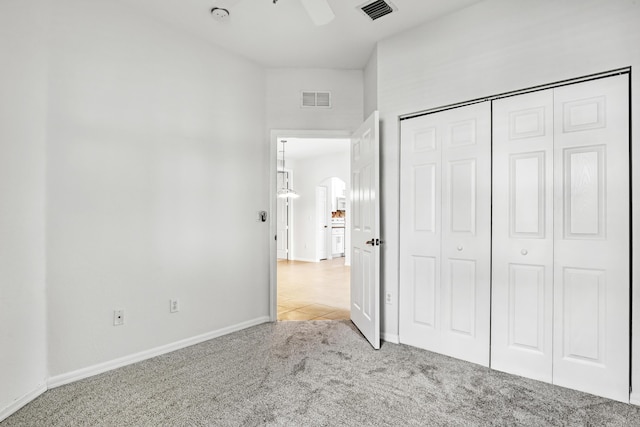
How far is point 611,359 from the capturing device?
220cm

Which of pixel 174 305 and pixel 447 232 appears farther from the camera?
pixel 174 305

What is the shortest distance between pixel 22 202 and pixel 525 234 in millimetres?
3300

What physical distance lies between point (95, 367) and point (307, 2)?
2800mm

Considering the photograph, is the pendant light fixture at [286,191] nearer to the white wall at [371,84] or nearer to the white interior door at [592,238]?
the white wall at [371,84]

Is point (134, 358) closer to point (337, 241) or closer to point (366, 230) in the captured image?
point (366, 230)

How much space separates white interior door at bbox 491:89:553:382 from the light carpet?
0.21m

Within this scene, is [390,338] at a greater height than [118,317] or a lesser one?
lesser

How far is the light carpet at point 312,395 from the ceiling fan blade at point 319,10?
226cm

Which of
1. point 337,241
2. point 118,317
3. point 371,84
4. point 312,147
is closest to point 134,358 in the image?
point 118,317

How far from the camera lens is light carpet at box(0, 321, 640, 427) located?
6.41 ft

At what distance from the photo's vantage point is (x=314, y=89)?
12.9 ft

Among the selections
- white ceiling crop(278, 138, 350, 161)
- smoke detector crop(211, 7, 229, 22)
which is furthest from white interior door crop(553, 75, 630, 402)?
white ceiling crop(278, 138, 350, 161)

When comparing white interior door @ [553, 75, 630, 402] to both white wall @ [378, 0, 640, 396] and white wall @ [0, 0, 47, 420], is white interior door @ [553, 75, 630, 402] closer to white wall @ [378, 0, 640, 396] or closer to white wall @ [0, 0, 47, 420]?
white wall @ [378, 0, 640, 396]

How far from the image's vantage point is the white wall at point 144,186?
2.43 metres
